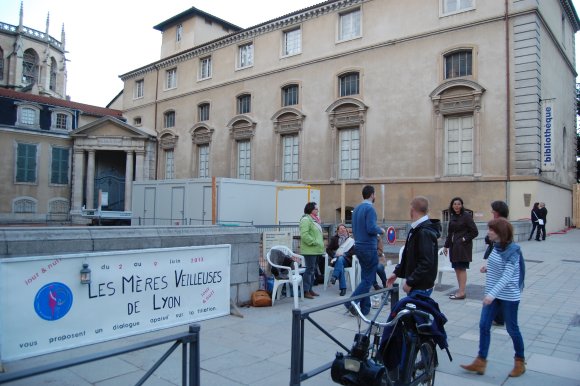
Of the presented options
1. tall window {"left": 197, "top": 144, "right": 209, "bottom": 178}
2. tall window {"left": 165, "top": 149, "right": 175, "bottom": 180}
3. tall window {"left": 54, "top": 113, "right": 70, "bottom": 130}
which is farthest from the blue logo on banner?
tall window {"left": 54, "top": 113, "right": 70, "bottom": 130}

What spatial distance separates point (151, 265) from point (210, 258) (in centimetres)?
104

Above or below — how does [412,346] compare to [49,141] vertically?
below

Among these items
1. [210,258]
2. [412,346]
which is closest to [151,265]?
[210,258]

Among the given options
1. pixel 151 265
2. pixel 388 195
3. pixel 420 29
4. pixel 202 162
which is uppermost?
pixel 420 29

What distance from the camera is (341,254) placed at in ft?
29.6

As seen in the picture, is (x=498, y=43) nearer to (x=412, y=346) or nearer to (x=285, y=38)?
(x=285, y=38)

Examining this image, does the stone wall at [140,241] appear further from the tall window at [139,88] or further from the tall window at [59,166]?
the tall window at [139,88]

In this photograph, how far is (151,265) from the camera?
5.86 meters

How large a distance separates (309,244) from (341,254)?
0.98 m

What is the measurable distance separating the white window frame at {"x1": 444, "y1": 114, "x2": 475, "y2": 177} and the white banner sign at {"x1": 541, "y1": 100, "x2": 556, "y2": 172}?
285 cm

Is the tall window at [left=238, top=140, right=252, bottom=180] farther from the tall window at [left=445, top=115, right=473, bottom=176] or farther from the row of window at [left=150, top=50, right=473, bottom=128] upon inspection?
the tall window at [left=445, top=115, right=473, bottom=176]

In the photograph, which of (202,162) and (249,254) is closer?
(249,254)

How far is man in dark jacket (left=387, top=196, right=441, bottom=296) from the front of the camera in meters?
4.55

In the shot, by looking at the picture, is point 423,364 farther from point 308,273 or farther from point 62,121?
point 62,121
